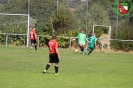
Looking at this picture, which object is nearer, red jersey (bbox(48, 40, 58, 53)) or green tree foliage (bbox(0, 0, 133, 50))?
red jersey (bbox(48, 40, 58, 53))

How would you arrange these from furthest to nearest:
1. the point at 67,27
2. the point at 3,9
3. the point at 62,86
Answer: the point at 3,9 < the point at 67,27 < the point at 62,86

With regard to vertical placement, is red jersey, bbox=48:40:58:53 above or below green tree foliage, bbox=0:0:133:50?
below

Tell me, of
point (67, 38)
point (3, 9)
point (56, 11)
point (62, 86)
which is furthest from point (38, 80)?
point (3, 9)

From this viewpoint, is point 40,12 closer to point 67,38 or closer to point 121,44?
point 67,38

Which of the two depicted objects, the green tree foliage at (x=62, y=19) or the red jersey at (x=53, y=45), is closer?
the red jersey at (x=53, y=45)

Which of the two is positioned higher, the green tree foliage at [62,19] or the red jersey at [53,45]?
the green tree foliage at [62,19]

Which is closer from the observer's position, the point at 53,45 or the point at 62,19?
the point at 53,45

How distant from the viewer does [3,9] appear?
47031 millimetres

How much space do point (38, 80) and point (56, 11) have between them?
29696 millimetres

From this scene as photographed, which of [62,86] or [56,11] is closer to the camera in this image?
[62,86]

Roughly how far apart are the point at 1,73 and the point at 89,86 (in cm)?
459

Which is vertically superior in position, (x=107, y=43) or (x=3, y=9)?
(x=3, y=9)

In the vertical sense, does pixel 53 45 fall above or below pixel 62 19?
below

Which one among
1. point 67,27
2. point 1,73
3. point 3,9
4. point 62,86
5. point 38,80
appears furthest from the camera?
point 3,9
